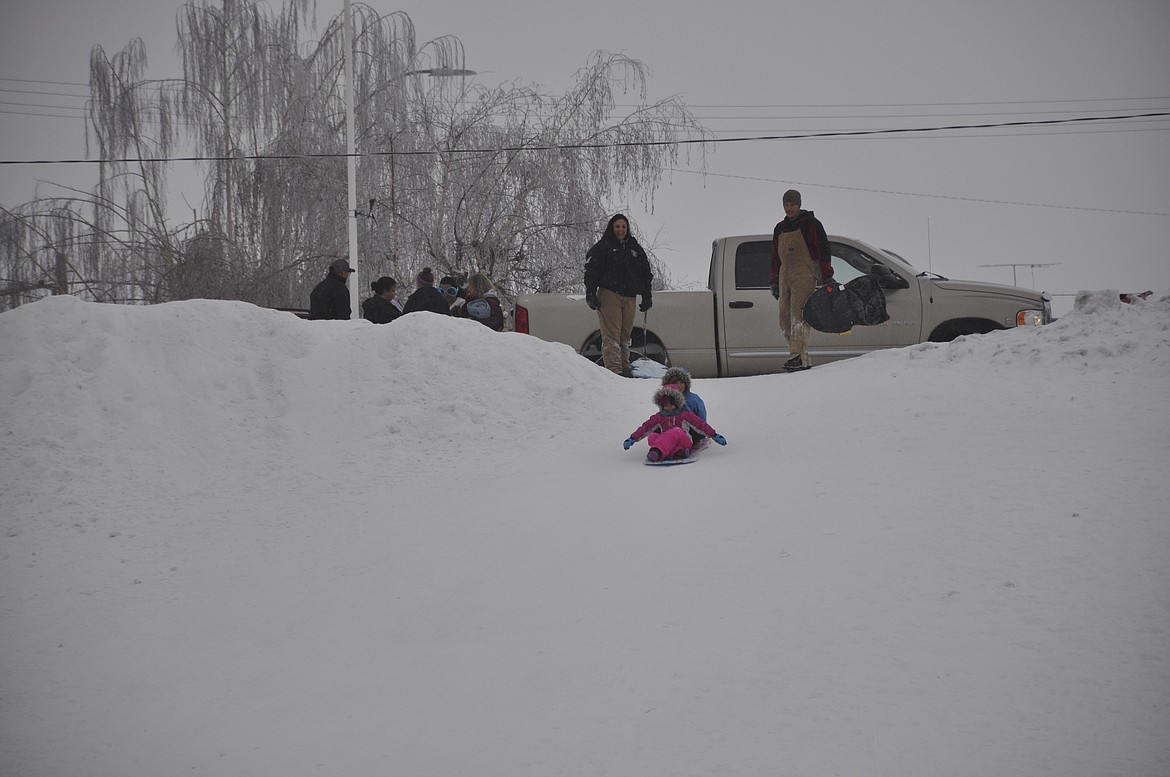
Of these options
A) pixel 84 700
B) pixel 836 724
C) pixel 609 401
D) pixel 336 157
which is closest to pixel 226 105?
pixel 336 157

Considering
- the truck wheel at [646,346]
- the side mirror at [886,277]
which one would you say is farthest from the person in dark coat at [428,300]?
the side mirror at [886,277]

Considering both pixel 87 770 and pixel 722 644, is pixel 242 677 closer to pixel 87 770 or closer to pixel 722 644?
pixel 87 770

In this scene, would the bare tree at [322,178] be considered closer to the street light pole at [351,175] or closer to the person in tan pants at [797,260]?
the street light pole at [351,175]

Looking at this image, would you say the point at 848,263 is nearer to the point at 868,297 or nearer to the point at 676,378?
the point at 868,297

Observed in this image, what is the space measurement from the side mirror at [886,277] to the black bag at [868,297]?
634mm

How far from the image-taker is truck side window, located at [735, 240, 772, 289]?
1128cm

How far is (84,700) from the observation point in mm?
4688

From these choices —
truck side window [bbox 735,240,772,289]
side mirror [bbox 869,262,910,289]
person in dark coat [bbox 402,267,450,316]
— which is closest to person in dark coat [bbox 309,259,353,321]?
person in dark coat [bbox 402,267,450,316]

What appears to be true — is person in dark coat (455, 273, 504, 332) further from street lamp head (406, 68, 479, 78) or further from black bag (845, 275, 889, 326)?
street lamp head (406, 68, 479, 78)

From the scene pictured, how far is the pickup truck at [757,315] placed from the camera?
10.9 metres

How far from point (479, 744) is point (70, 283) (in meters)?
17.6

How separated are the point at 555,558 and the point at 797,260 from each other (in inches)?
197

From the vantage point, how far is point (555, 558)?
19.2 ft

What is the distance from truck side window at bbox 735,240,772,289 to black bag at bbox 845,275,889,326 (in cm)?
145
